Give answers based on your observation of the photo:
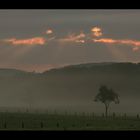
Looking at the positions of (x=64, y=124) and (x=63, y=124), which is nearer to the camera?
(x=63, y=124)
